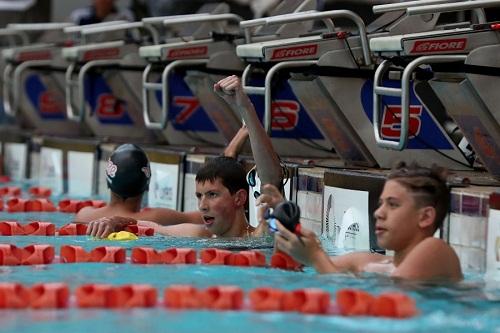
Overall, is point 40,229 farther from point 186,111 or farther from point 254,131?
point 186,111

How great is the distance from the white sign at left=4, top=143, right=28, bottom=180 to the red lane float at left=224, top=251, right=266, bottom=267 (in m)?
7.68

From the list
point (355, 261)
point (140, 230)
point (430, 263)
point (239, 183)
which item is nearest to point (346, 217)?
point (239, 183)

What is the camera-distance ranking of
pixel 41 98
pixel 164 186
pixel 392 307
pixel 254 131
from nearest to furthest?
pixel 392 307 < pixel 254 131 < pixel 164 186 < pixel 41 98

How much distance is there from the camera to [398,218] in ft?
20.7

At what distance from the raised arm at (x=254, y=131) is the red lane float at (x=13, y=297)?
2040mm

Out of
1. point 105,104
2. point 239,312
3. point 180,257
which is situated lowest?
point 239,312

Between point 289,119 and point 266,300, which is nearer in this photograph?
point 266,300

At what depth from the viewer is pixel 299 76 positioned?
985 centimetres

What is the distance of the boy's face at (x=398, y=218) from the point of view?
6316 mm

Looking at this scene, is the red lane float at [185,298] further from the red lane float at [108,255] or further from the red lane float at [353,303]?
the red lane float at [108,255]

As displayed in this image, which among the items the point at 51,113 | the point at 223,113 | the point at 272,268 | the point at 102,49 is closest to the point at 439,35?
the point at 272,268

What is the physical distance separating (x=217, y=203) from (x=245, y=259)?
670mm

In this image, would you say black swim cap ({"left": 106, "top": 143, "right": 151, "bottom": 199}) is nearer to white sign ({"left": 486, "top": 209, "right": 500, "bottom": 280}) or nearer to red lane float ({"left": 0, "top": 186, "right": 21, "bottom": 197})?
white sign ({"left": 486, "top": 209, "right": 500, "bottom": 280})

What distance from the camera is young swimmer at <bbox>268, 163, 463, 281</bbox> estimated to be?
20.6 ft
